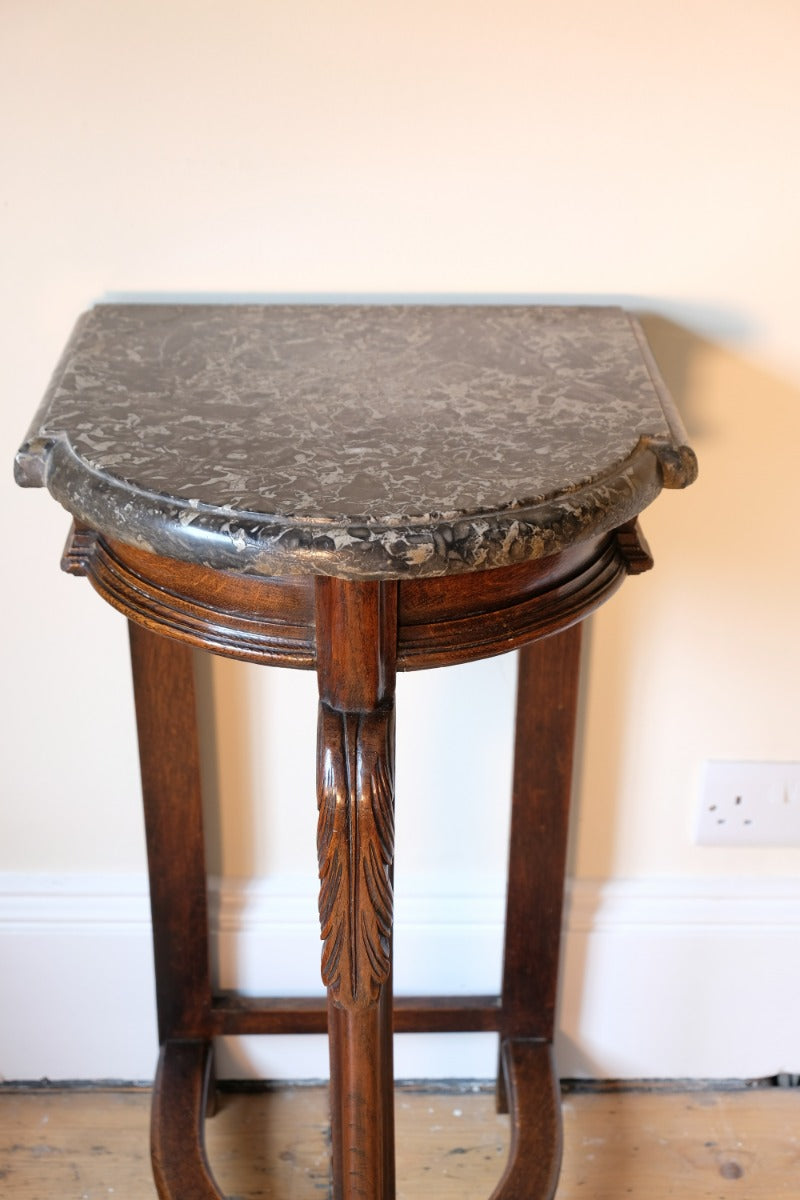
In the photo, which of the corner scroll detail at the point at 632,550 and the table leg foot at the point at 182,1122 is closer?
the corner scroll detail at the point at 632,550

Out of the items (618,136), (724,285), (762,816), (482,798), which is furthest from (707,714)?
(618,136)

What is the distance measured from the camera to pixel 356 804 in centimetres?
76

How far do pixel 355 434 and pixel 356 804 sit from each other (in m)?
0.22

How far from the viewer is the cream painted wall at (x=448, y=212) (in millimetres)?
939

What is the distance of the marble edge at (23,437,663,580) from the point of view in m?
0.65

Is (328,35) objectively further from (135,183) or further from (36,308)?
(36,308)

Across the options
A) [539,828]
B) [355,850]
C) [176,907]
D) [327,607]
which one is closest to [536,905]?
[539,828]

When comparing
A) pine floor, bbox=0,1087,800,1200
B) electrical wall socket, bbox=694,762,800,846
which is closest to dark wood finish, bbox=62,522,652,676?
electrical wall socket, bbox=694,762,800,846

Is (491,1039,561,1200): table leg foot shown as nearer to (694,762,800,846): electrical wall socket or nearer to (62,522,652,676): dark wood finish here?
(694,762,800,846): electrical wall socket

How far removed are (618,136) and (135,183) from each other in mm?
371

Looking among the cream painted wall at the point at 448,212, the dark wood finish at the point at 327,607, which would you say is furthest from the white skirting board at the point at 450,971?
the dark wood finish at the point at 327,607

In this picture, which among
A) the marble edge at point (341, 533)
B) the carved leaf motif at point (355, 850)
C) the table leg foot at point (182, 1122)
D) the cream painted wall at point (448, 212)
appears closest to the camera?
the marble edge at point (341, 533)

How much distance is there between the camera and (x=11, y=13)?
0.93m

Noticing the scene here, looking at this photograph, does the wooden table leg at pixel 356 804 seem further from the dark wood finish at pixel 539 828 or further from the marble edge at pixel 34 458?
the dark wood finish at pixel 539 828
